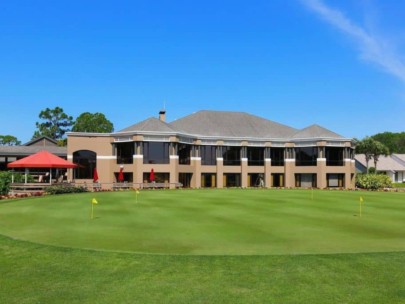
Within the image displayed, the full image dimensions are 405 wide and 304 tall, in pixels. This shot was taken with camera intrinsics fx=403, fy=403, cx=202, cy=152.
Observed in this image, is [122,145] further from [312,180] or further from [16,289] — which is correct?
[16,289]

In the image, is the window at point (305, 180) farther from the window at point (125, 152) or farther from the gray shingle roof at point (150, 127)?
the window at point (125, 152)

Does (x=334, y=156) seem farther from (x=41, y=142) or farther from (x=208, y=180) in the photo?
(x=41, y=142)

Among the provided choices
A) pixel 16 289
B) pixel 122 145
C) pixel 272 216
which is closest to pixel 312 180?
pixel 122 145

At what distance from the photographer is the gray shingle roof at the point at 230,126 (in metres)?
60.2

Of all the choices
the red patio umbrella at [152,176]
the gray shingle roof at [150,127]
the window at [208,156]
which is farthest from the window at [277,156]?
the red patio umbrella at [152,176]

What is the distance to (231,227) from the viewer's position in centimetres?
1462

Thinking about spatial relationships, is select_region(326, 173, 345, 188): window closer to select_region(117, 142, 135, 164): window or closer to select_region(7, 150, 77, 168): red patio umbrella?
select_region(117, 142, 135, 164): window

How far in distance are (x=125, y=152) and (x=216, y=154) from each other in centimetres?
1348

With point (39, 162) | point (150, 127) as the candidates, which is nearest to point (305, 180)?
point (150, 127)

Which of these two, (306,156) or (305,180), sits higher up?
(306,156)

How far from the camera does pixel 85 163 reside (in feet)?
178

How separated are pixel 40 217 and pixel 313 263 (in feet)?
41.3

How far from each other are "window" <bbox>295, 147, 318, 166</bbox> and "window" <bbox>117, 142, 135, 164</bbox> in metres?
25.2

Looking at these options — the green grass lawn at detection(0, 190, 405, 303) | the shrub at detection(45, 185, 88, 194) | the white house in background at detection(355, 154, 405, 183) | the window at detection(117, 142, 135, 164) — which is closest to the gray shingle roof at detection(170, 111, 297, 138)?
the window at detection(117, 142, 135, 164)
